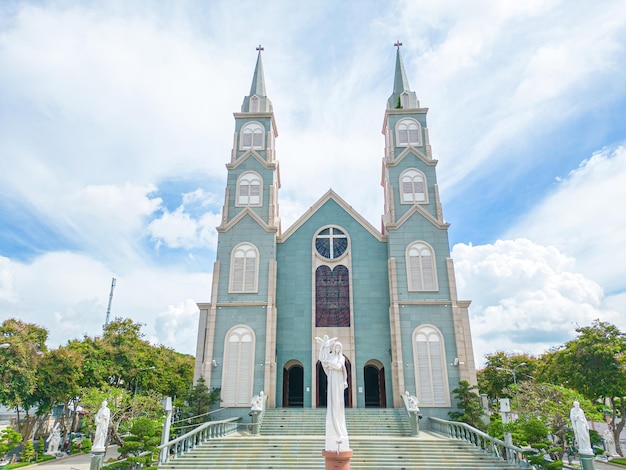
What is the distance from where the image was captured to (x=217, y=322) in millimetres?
27484

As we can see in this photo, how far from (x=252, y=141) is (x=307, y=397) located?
17458 millimetres

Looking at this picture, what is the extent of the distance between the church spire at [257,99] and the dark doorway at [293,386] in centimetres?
1801

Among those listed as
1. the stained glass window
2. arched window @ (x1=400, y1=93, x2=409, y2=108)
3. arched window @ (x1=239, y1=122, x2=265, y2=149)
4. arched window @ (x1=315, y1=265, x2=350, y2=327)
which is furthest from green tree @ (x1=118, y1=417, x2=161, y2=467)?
arched window @ (x1=400, y1=93, x2=409, y2=108)

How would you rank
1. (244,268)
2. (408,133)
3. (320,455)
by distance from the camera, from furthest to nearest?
(408,133) < (244,268) < (320,455)

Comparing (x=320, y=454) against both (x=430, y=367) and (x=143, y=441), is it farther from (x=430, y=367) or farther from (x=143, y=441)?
(x=430, y=367)

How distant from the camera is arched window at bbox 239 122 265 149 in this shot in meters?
32.9

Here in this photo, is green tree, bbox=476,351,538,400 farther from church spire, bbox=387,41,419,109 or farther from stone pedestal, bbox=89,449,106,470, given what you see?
stone pedestal, bbox=89,449,106,470

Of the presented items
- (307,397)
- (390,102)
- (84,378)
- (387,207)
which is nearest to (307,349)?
(307,397)

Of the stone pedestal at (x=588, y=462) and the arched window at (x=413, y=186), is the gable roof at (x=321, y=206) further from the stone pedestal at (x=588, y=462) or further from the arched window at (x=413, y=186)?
the stone pedestal at (x=588, y=462)

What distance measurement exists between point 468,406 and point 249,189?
60.8 ft

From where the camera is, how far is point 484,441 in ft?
59.3

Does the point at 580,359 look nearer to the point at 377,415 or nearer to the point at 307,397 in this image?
the point at 377,415

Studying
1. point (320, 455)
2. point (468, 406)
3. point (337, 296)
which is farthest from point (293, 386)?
point (320, 455)

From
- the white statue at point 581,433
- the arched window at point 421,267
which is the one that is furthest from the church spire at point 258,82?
the white statue at point 581,433
